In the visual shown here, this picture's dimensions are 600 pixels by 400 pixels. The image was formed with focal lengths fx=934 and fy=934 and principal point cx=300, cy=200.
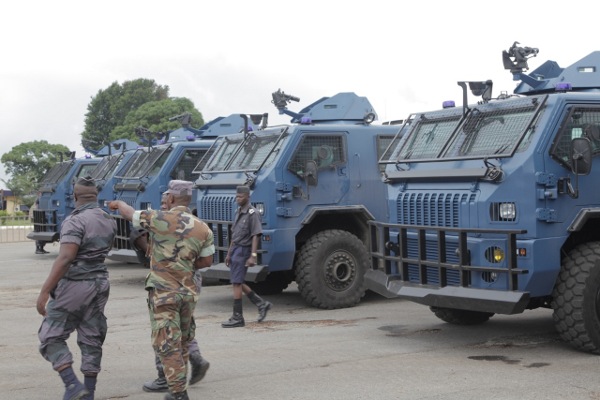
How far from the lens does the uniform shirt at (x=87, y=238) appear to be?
668 centimetres

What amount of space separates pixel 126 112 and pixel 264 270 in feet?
208

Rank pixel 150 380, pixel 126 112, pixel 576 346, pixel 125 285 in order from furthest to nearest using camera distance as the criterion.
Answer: pixel 126 112 → pixel 125 285 → pixel 576 346 → pixel 150 380

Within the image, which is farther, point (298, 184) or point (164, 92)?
point (164, 92)

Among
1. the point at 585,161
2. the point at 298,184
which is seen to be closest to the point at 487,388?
the point at 585,161

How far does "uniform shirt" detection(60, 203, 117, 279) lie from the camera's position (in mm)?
6680

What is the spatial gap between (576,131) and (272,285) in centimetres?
608

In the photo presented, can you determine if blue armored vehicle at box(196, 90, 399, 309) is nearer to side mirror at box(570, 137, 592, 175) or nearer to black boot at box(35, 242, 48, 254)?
side mirror at box(570, 137, 592, 175)

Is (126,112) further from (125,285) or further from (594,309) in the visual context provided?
(594,309)

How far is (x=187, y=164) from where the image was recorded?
16.5 m

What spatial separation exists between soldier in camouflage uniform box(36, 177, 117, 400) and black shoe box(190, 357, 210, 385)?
845 millimetres

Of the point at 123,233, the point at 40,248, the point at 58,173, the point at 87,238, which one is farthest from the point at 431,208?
the point at 40,248

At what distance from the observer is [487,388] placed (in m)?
7.17

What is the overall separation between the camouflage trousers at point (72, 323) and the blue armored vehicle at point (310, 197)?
503 centimetres

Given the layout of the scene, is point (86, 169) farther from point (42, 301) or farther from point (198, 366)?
point (42, 301)
